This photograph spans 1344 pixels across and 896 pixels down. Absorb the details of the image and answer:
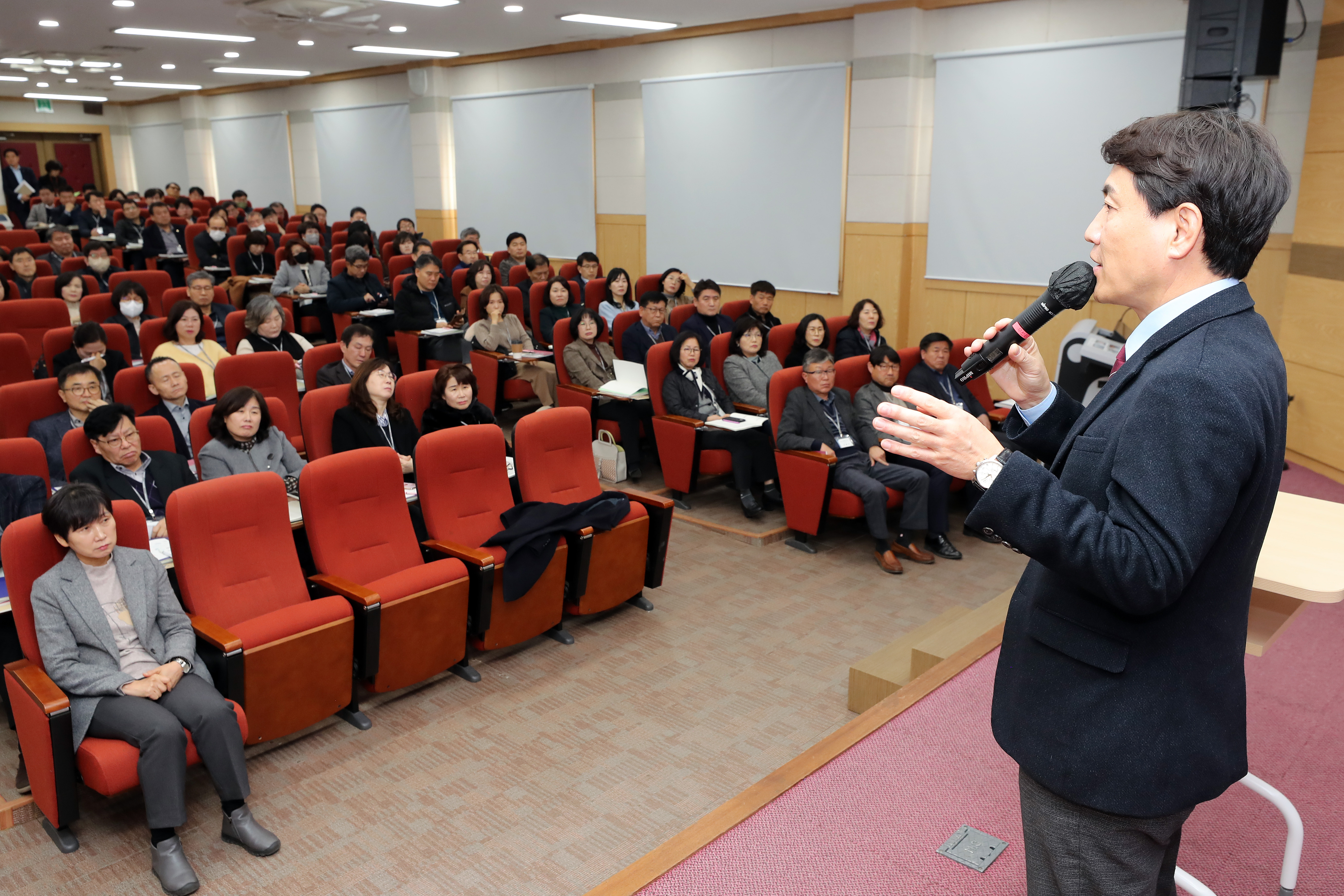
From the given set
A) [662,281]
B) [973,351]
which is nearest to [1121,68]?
[662,281]

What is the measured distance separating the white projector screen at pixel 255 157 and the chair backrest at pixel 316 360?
1274cm

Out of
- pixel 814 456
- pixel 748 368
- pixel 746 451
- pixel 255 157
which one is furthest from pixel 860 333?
pixel 255 157

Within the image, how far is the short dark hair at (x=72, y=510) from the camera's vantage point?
2.88m

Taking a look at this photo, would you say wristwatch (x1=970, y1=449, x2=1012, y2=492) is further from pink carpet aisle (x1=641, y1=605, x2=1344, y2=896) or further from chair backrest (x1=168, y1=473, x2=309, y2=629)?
chair backrest (x1=168, y1=473, x2=309, y2=629)

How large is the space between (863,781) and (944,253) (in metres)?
7.29

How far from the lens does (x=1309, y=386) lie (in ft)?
21.3

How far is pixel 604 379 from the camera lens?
Result: 6781mm

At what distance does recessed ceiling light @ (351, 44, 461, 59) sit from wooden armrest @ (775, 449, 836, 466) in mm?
9071

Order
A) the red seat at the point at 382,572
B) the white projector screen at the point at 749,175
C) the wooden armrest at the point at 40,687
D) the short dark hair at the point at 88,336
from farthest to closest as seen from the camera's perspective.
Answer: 1. the white projector screen at the point at 749,175
2. the short dark hair at the point at 88,336
3. the red seat at the point at 382,572
4. the wooden armrest at the point at 40,687

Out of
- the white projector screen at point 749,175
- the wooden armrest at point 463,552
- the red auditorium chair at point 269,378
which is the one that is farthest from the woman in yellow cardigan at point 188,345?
the white projector screen at point 749,175

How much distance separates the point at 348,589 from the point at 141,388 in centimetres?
254

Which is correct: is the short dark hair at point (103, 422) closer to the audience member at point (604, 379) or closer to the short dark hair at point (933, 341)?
the audience member at point (604, 379)

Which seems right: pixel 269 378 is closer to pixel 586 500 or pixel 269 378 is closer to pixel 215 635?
pixel 586 500

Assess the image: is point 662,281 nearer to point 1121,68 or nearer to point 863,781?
point 1121,68
